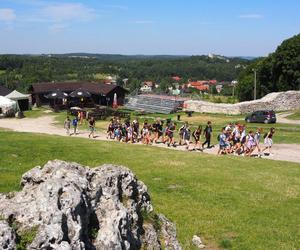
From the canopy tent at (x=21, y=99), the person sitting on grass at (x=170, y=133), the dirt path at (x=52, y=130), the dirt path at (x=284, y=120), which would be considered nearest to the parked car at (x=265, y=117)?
the dirt path at (x=284, y=120)

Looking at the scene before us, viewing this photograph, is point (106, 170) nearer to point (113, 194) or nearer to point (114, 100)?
point (113, 194)

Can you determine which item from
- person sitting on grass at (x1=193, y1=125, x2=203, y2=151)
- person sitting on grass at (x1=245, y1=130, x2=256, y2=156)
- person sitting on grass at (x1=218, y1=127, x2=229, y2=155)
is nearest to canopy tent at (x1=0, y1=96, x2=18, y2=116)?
person sitting on grass at (x1=193, y1=125, x2=203, y2=151)

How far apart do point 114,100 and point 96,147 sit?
40.3m

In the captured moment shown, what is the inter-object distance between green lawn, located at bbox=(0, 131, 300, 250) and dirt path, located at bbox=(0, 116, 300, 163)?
11.6 ft

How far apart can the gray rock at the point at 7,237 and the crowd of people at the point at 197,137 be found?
25.6 meters

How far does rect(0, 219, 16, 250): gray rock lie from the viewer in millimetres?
8789

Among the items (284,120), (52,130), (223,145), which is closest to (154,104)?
(284,120)

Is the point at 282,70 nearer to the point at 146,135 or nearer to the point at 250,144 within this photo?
the point at 146,135

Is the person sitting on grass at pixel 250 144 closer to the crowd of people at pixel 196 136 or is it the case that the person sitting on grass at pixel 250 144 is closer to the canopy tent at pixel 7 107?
the crowd of people at pixel 196 136

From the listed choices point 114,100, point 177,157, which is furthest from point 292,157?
point 114,100

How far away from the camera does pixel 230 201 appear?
20.5 meters

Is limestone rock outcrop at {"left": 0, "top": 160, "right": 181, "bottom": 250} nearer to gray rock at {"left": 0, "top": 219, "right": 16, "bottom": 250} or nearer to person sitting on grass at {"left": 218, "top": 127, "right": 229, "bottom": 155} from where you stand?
gray rock at {"left": 0, "top": 219, "right": 16, "bottom": 250}

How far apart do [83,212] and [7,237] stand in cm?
203

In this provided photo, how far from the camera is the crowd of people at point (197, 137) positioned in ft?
110
